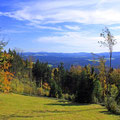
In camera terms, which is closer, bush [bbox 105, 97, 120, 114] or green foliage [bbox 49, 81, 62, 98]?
bush [bbox 105, 97, 120, 114]

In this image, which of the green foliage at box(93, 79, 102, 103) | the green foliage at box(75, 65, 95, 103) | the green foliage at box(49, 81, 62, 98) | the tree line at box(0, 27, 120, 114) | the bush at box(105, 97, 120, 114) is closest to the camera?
the bush at box(105, 97, 120, 114)

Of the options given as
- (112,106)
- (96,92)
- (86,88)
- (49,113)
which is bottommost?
(96,92)

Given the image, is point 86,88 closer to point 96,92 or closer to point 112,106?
point 96,92

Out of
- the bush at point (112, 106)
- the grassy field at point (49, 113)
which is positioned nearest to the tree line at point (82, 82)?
the bush at point (112, 106)

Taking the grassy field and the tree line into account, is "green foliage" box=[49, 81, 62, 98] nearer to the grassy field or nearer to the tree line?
the tree line

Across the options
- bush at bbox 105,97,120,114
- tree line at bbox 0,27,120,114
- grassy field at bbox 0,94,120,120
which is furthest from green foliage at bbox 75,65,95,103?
bush at bbox 105,97,120,114

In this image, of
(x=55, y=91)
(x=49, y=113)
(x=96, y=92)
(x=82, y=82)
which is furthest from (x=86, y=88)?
(x=49, y=113)

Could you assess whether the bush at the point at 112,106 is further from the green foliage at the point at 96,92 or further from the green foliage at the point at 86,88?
the green foliage at the point at 96,92

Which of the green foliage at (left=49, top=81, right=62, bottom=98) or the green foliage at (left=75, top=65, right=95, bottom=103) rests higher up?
the green foliage at (left=75, top=65, right=95, bottom=103)

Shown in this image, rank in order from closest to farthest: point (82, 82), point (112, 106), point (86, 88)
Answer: point (112, 106) < point (86, 88) < point (82, 82)

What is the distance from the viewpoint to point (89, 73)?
37750 millimetres

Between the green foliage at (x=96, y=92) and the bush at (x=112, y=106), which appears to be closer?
the bush at (x=112, y=106)

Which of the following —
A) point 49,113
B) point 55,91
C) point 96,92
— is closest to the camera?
point 49,113

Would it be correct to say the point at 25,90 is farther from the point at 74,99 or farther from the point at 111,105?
the point at 111,105
